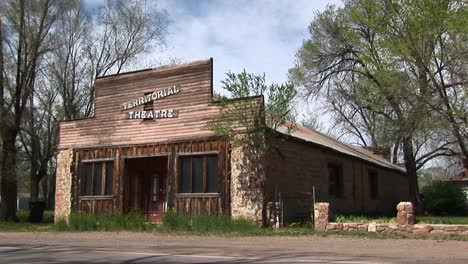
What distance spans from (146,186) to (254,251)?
41.4 feet

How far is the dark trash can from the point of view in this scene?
102 feet

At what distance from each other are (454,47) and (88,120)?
15685mm

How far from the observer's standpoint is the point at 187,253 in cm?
1240

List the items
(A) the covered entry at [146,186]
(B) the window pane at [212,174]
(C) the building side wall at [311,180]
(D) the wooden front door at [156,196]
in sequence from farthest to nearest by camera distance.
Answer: (D) the wooden front door at [156,196]
(A) the covered entry at [146,186]
(B) the window pane at [212,174]
(C) the building side wall at [311,180]

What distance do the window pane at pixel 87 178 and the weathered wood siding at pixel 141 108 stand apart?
971mm

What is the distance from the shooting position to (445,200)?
36.4 m

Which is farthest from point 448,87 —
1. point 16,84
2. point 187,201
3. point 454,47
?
point 16,84

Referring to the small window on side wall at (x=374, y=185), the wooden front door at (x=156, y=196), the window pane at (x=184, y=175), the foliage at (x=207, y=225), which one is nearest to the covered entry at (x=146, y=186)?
the wooden front door at (x=156, y=196)

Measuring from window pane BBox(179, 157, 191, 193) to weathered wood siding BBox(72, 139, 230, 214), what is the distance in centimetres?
19

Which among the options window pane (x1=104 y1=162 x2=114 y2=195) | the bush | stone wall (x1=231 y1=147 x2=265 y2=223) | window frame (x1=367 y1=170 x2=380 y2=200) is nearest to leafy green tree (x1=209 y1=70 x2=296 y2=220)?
stone wall (x1=231 y1=147 x2=265 y2=223)

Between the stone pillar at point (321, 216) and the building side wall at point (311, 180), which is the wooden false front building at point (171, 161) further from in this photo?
the stone pillar at point (321, 216)

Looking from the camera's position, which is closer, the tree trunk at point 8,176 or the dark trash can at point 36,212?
the tree trunk at point 8,176

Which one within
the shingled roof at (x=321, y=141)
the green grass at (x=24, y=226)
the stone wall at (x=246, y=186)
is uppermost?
the shingled roof at (x=321, y=141)

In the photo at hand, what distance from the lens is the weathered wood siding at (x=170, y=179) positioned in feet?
70.5
